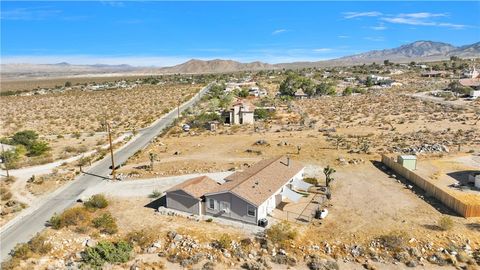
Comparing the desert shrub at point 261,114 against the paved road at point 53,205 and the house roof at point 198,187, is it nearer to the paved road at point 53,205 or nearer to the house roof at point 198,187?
the paved road at point 53,205

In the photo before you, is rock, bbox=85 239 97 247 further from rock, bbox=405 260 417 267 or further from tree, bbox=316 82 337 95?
tree, bbox=316 82 337 95

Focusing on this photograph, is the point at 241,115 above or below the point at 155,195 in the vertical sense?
above

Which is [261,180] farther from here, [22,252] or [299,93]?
[299,93]

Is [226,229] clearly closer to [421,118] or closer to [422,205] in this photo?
[422,205]

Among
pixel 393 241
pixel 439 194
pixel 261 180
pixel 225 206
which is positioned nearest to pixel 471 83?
pixel 439 194

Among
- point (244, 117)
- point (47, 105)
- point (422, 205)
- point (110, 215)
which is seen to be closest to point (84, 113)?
point (47, 105)

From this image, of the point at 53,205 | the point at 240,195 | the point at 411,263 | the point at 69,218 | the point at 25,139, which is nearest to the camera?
the point at 411,263

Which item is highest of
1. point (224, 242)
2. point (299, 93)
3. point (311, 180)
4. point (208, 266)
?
point (299, 93)
